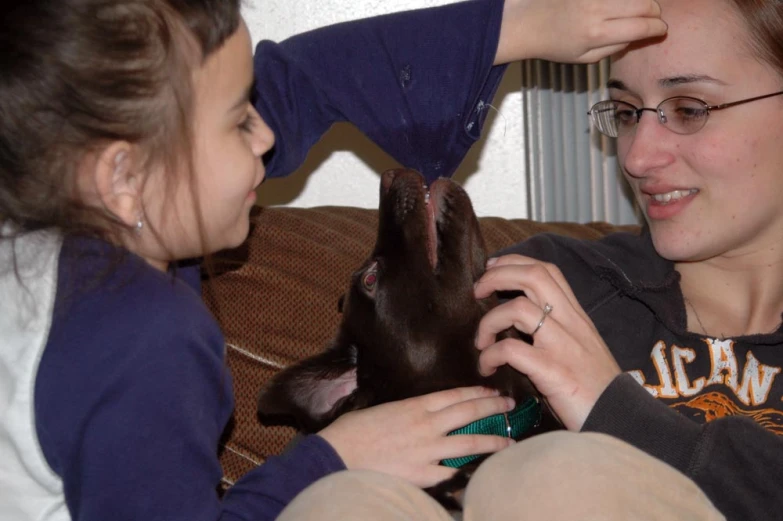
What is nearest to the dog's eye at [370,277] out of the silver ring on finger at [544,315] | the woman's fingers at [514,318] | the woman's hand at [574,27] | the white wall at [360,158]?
the woman's fingers at [514,318]

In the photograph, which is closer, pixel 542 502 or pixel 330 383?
pixel 542 502

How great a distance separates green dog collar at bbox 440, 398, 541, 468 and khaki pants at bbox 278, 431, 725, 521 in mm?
355

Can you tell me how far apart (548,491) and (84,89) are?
81cm

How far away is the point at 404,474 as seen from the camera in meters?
1.63

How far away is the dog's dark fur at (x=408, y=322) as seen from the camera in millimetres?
1796

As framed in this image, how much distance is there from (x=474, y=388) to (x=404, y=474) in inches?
9.0

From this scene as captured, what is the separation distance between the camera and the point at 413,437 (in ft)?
5.42

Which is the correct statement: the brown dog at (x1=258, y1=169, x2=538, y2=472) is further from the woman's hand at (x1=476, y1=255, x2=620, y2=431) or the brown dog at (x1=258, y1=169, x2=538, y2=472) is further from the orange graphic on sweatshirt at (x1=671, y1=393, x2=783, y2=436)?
Answer: the orange graphic on sweatshirt at (x1=671, y1=393, x2=783, y2=436)

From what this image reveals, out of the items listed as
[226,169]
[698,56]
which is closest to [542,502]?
[226,169]

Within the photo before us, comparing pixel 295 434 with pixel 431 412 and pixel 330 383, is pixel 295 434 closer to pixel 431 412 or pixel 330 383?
pixel 330 383

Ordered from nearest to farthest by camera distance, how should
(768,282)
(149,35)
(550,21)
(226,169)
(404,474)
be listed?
(149,35) → (226,169) → (404,474) → (550,21) → (768,282)

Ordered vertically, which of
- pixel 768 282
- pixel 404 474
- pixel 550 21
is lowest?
pixel 404 474

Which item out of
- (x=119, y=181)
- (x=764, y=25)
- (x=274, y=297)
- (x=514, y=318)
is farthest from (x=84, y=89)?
(x=764, y=25)

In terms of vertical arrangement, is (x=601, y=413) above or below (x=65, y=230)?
below
